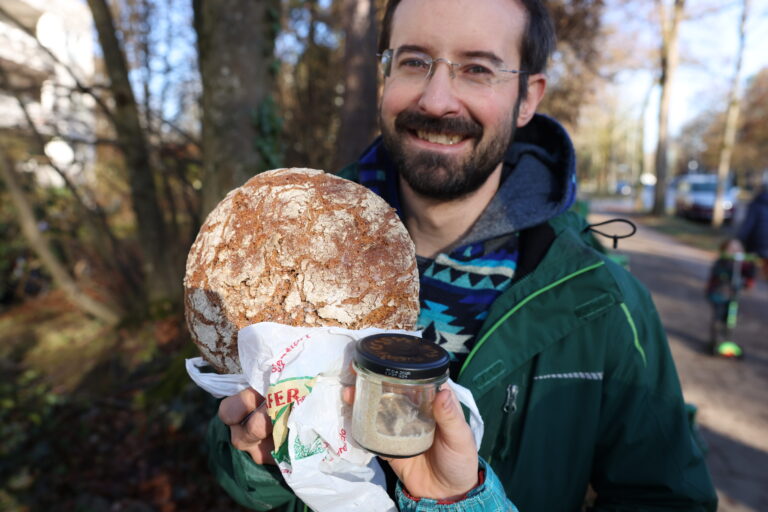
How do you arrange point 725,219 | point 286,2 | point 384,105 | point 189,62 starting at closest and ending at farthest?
point 384,105
point 189,62
point 286,2
point 725,219

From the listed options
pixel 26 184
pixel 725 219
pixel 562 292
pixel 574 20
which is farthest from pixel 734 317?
pixel 725 219

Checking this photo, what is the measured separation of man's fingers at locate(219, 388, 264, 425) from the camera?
1.16m

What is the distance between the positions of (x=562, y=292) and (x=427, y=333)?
1.52 feet

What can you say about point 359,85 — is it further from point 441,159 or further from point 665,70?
point 665,70

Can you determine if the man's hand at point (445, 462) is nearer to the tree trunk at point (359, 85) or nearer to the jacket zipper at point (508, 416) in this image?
the jacket zipper at point (508, 416)

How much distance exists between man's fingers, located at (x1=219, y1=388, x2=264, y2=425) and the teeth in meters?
0.96

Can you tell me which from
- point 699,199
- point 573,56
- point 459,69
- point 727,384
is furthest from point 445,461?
point 699,199

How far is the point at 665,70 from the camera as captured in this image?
1820 centimetres

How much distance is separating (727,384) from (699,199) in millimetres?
18837

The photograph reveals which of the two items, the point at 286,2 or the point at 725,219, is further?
the point at 725,219

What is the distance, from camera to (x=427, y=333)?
156 cm

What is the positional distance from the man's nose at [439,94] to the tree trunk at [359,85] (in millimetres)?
3939

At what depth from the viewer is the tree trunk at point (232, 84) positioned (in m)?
3.32

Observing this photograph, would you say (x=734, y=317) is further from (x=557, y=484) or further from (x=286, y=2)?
(x=286, y=2)
